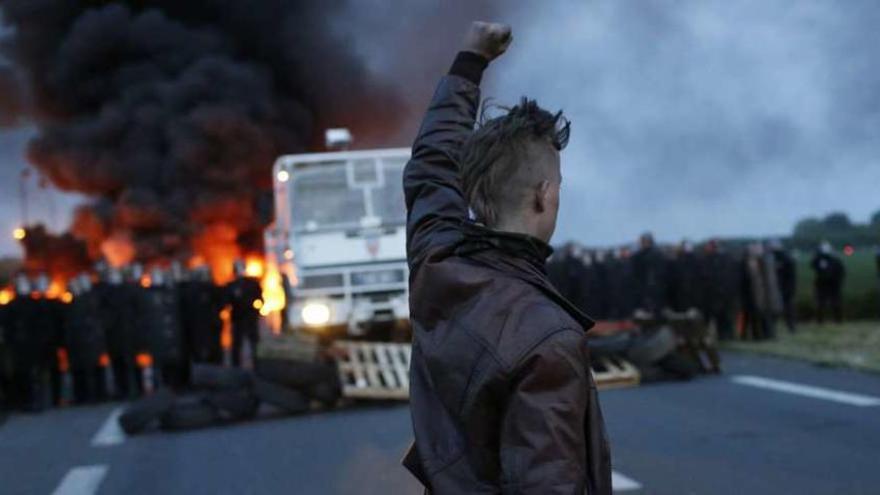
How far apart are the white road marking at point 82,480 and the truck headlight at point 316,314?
5.45 meters

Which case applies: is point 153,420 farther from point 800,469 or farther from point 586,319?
point 586,319

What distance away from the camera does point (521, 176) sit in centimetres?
210

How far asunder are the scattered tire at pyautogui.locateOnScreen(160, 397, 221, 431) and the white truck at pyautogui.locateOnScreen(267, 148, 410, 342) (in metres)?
2.96

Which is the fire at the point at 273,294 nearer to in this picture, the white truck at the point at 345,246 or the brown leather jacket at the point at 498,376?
the white truck at the point at 345,246

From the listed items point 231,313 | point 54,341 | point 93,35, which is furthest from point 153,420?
point 93,35

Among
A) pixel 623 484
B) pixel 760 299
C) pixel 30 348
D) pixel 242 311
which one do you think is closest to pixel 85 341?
pixel 30 348

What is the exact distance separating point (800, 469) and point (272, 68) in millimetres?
25483

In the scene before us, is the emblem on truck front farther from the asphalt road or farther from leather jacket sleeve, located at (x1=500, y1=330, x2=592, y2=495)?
leather jacket sleeve, located at (x1=500, y1=330, x2=592, y2=495)

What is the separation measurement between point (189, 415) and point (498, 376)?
9.68 m

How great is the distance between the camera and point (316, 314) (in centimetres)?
1456

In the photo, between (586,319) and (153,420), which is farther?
(153,420)

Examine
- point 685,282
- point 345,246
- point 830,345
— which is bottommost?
point 830,345

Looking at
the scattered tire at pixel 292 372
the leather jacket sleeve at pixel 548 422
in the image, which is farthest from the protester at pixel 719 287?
the leather jacket sleeve at pixel 548 422

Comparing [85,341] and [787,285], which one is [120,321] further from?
[787,285]
